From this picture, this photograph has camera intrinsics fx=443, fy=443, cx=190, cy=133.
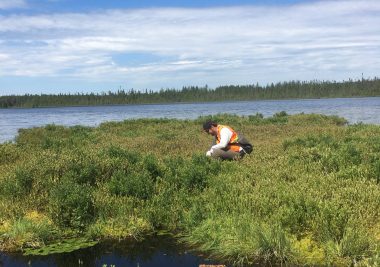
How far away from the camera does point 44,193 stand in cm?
995

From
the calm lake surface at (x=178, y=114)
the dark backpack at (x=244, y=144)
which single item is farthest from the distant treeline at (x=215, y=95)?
the dark backpack at (x=244, y=144)

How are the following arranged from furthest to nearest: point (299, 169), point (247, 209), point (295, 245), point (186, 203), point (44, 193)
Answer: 1. point (299, 169)
2. point (44, 193)
3. point (186, 203)
4. point (247, 209)
5. point (295, 245)

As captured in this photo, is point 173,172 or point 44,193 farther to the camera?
point 173,172

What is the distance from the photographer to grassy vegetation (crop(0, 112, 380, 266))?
6992 millimetres

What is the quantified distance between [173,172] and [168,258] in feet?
12.8

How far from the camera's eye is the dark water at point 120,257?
7.27 meters

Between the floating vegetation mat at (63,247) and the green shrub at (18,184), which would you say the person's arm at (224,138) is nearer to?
the green shrub at (18,184)

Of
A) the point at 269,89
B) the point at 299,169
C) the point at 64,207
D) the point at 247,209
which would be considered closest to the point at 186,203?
the point at 247,209

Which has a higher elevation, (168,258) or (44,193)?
(44,193)

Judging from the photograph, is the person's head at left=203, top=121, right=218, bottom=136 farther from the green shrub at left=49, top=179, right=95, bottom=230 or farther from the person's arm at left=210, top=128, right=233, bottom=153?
the green shrub at left=49, top=179, right=95, bottom=230

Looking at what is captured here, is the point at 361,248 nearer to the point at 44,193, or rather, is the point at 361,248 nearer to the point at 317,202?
the point at 317,202

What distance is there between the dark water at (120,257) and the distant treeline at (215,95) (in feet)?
545

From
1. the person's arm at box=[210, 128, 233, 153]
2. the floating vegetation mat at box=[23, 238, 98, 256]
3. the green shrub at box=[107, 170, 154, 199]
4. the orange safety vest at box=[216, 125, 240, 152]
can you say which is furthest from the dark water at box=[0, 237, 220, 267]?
the orange safety vest at box=[216, 125, 240, 152]

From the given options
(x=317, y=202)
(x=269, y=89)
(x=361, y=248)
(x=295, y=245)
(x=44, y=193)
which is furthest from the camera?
(x=269, y=89)
